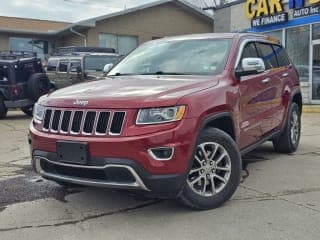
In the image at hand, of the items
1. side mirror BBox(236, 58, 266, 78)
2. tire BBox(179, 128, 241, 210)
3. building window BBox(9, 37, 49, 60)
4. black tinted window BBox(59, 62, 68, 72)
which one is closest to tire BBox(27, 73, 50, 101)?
black tinted window BBox(59, 62, 68, 72)

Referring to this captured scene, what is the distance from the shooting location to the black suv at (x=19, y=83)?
1459 cm

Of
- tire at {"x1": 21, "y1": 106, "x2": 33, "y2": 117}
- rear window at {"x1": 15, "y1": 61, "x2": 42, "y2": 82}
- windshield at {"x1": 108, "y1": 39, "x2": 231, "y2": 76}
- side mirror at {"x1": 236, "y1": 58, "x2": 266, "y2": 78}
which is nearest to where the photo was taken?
side mirror at {"x1": 236, "y1": 58, "x2": 266, "y2": 78}

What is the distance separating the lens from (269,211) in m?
4.76

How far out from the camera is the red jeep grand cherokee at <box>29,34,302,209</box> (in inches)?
168

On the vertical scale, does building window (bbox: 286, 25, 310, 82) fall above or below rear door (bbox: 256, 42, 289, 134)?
above

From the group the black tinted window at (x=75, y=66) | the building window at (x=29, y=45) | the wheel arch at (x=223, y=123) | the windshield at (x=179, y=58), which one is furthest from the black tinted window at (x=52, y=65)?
the wheel arch at (x=223, y=123)

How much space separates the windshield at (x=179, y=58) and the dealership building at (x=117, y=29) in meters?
20.5

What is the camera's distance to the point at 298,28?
16953mm

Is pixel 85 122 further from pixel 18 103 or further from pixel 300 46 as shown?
pixel 300 46

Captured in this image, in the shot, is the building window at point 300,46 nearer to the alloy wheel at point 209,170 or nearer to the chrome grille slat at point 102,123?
the alloy wheel at point 209,170

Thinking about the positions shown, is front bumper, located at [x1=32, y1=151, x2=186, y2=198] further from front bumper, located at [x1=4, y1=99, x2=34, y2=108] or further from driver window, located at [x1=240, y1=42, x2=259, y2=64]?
front bumper, located at [x1=4, y1=99, x2=34, y2=108]

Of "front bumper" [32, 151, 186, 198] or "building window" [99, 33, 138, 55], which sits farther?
"building window" [99, 33, 138, 55]

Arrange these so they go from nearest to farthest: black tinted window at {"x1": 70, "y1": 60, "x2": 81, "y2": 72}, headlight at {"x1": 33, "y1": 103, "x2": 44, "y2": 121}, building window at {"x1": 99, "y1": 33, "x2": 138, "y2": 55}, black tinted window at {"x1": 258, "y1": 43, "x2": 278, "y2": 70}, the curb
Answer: headlight at {"x1": 33, "y1": 103, "x2": 44, "y2": 121}
black tinted window at {"x1": 258, "y1": 43, "x2": 278, "y2": 70}
the curb
black tinted window at {"x1": 70, "y1": 60, "x2": 81, "y2": 72}
building window at {"x1": 99, "y1": 33, "x2": 138, "y2": 55}

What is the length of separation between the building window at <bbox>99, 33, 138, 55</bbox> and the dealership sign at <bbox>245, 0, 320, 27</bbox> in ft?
34.2
